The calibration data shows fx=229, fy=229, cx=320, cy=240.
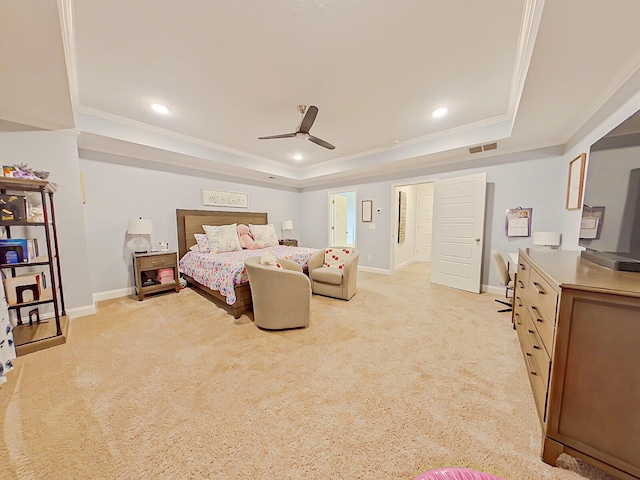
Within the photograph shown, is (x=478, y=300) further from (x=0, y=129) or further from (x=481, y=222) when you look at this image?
(x=0, y=129)

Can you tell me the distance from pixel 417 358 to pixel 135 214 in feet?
14.9

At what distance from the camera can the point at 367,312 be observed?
9.87 feet

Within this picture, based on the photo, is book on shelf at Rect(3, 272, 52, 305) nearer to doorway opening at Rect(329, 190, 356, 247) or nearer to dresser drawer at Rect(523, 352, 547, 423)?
dresser drawer at Rect(523, 352, 547, 423)

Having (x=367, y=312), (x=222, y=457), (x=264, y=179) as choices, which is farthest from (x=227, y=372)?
(x=264, y=179)

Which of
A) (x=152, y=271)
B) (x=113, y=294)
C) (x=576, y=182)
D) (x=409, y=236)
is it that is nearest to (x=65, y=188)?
(x=152, y=271)

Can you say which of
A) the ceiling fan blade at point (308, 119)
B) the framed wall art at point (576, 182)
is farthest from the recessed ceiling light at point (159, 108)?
the framed wall art at point (576, 182)

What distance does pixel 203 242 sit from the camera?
4152mm

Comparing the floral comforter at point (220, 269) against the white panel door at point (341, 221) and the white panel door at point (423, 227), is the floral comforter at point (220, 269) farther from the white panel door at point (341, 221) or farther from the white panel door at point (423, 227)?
the white panel door at point (423, 227)

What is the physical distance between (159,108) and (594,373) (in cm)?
437

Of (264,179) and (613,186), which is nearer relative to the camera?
(613,186)

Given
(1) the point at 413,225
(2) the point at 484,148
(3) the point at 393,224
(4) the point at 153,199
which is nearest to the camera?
(2) the point at 484,148

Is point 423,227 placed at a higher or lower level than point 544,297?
higher

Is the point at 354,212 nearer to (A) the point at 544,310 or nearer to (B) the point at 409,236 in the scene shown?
(B) the point at 409,236

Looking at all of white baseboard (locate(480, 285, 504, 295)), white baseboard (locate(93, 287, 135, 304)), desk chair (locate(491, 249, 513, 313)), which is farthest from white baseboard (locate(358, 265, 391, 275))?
white baseboard (locate(93, 287, 135, 304))
